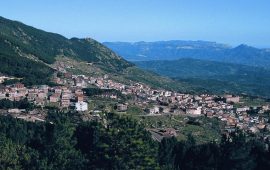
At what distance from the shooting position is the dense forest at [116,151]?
32.1 m

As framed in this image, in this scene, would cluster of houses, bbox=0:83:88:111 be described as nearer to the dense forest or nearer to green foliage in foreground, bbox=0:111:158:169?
the dense forest

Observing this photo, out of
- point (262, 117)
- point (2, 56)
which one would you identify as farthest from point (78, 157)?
point (2, 56)

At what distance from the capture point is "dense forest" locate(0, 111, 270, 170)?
32062 mm

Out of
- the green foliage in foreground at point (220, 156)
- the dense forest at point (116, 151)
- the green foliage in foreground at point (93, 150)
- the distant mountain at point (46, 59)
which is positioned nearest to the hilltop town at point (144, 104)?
the distant mountain at point (46, 59)

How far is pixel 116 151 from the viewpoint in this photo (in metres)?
32.5

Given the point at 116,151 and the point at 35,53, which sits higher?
the point at 35,53

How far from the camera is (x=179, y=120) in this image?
241 feet

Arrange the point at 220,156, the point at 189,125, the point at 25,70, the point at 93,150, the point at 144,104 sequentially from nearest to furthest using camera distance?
1. the point at 93,150
2. the point at 220,156
3. the point at 189,125
4. the point at 144,104
5. the point at 25,70

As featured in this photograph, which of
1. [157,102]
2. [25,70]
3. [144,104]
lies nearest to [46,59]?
[25,70]

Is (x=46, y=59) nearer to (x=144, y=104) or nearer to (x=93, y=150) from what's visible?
(x=144, y=104)

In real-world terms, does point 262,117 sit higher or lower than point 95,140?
lower

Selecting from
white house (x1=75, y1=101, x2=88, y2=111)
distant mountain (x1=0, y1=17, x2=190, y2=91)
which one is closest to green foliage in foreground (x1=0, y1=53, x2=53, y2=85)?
distant mountain (x1=0, y1=17, x2=190, y2=91)

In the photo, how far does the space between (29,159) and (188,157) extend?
13.0 m

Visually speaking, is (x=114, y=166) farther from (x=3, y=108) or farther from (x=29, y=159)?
(x=3, y=108)
